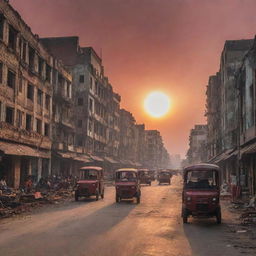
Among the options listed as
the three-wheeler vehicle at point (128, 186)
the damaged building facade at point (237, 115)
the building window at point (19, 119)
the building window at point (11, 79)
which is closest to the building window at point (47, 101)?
the building window at point (19, 119)

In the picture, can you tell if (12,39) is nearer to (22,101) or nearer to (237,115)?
(22,101)

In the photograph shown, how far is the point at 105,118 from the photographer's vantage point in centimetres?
7025

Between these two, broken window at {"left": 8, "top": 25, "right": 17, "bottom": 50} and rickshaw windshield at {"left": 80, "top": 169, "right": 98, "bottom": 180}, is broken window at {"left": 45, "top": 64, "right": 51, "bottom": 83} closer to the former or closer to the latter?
broken window at {"left": 8, "top": 25, "right": 17, "bottom": 50}

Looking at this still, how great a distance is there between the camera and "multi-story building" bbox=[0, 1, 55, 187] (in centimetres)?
2814

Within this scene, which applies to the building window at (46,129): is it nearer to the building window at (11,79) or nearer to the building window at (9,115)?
the building window at (9,115)

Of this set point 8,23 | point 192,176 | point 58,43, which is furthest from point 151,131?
point 192,176

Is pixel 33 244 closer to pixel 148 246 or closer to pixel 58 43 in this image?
pixel 148 246

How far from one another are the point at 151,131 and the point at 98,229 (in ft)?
568

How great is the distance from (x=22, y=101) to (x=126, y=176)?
13.9m

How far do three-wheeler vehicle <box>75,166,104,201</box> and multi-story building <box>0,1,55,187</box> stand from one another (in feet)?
18.9

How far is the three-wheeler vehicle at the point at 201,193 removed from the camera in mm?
14203

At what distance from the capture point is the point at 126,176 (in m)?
23.9

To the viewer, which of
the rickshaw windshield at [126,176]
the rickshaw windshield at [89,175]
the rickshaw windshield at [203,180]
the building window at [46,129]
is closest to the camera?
the rickshaw windshield at [203,180]

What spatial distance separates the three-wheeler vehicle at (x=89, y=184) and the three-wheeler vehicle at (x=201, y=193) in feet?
32.1
